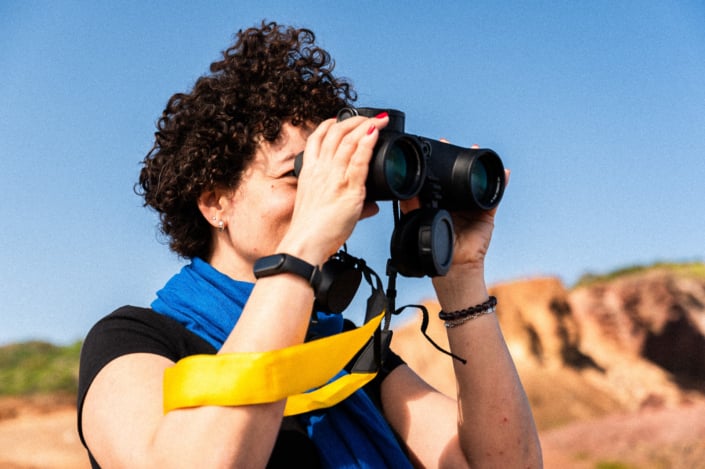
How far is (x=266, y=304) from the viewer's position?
54.8 inches

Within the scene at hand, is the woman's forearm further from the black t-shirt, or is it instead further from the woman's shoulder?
the woman's shoulder

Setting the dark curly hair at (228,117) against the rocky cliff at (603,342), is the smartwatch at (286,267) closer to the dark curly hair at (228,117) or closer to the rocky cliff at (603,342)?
the dark curly hair at (228,117)

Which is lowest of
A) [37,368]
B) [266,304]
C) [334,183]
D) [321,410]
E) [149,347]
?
[37,368]

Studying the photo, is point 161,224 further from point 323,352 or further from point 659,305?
point 659,305

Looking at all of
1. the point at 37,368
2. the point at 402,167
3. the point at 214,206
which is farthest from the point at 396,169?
the point at 37,368

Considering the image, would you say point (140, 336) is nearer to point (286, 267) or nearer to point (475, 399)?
point (286, 267)

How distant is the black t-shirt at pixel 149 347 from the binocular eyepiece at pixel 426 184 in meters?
0.45

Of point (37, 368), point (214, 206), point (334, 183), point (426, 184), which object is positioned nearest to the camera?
point (334, 183)

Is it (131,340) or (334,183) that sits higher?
(334,183)

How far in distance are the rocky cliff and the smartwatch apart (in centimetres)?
1038

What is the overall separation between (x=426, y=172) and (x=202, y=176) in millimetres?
604

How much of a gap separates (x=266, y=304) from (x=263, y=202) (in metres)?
0.50

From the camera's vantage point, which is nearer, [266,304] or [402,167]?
[266,304]

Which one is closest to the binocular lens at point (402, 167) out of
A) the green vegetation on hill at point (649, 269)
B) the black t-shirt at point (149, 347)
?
the black t-shirt at point (149, 347)
